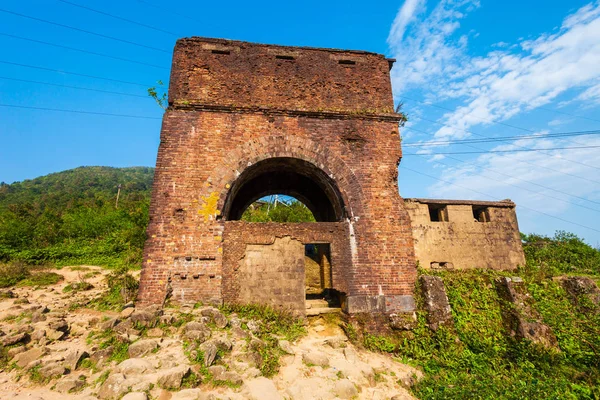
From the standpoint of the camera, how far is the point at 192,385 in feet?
14.5

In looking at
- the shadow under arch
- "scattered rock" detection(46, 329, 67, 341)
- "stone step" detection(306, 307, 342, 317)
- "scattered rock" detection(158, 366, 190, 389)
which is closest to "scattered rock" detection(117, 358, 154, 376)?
"scattered rock" detection(158, 366, 190, 389)

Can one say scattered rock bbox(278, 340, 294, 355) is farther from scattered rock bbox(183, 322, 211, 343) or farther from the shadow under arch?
the shadow under arch

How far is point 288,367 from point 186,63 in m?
8.81

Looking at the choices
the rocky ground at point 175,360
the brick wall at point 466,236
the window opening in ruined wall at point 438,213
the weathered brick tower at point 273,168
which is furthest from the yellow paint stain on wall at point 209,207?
the window opening in ruined wall at point 438,213

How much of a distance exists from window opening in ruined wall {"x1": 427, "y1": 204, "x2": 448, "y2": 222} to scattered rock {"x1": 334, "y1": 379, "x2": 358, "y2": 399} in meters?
6.80

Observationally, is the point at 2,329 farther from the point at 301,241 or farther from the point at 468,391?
the point at 468,391

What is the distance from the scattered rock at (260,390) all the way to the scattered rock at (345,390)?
3.73 feet

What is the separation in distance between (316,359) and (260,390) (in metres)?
1.59

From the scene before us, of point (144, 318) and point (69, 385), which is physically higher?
point (144, 318)

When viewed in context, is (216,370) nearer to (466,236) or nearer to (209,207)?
(209,207)

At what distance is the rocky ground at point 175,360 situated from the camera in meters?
4.30

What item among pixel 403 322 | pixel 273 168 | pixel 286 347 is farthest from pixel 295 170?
pixel 403 322

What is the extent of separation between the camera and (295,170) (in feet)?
30.7

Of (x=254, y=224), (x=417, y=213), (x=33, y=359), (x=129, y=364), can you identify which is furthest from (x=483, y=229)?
(x=33, y=359)
